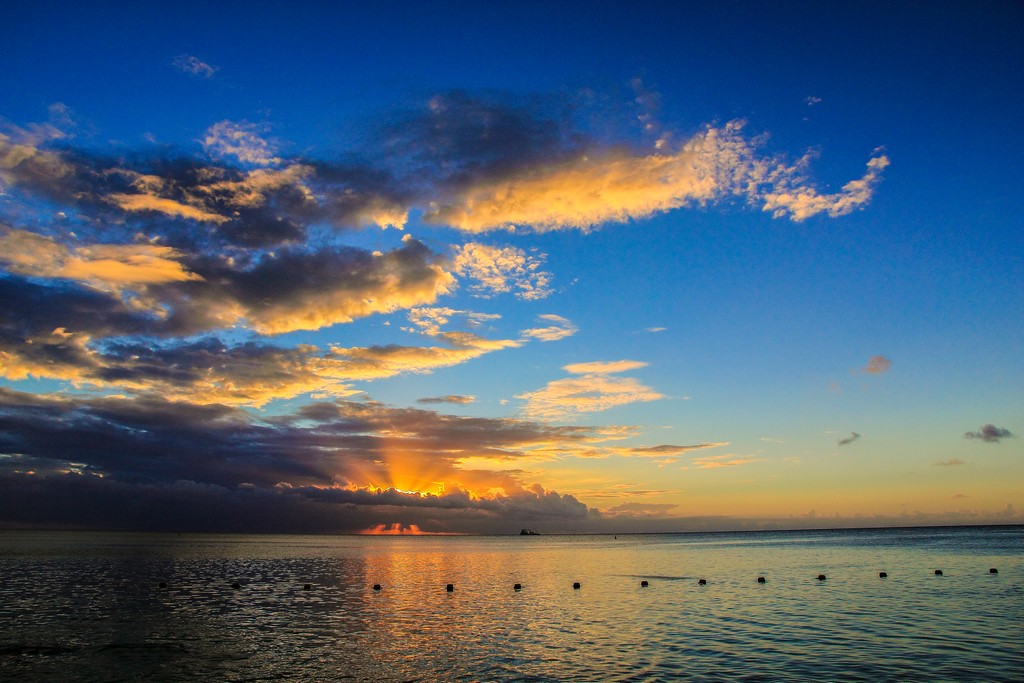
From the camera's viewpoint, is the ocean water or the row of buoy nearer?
the ocean water

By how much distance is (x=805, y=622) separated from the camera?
44.5 m

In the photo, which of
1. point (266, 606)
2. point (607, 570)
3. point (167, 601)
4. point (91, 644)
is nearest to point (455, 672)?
point (91, 644)

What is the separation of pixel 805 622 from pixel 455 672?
26746 millimetres

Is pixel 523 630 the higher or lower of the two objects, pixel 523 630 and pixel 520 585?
the higher

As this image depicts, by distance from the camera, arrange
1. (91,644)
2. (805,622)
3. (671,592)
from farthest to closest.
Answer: (671,592) → (805,622) → (91,644)

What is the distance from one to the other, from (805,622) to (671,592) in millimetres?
23046

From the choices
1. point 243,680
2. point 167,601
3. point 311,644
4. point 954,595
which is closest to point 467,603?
point 311,644

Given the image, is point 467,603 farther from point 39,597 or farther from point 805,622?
point 39,597

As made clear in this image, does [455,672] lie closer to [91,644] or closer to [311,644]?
[311,644]

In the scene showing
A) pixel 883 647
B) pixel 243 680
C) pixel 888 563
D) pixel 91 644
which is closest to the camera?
pixel 243 680

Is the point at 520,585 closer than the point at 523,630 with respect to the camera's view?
No

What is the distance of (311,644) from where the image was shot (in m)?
38.7

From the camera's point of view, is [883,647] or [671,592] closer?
[883,647]

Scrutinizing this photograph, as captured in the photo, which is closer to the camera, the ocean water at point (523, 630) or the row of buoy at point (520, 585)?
the ocean water at point (523, 630)
